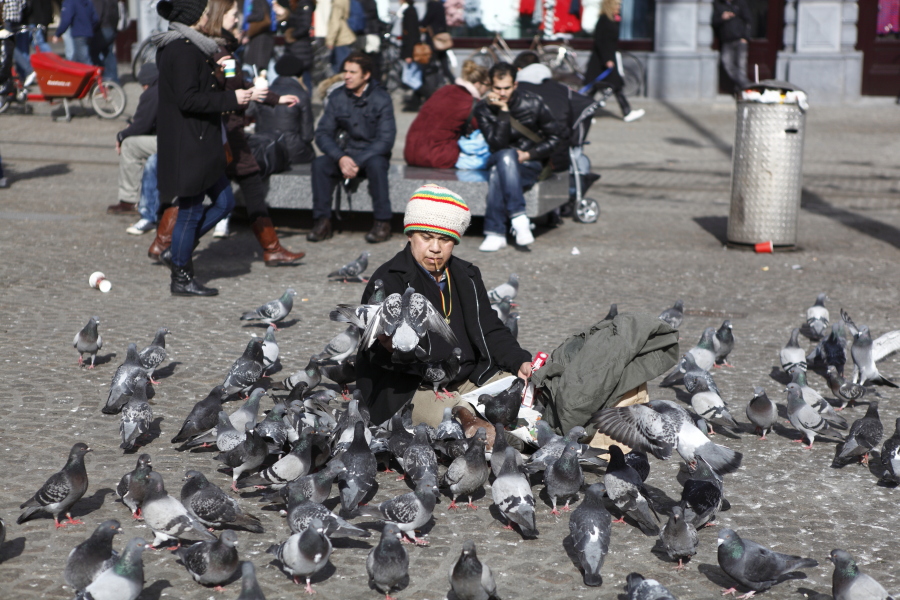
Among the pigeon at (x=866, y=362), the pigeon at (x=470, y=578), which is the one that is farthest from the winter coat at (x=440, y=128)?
the pigeon at (x=470, y=578)

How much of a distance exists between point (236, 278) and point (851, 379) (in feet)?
15.8

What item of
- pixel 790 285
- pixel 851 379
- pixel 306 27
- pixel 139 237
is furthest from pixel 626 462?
pixel 306 27

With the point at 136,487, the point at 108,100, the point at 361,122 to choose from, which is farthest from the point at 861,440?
the point at 108,100

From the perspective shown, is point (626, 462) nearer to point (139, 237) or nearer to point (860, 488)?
point (860, 488)

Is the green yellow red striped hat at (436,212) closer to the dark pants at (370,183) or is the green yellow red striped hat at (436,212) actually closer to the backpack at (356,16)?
the dark pants at (370,183)

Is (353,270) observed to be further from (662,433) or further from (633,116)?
(633,116)

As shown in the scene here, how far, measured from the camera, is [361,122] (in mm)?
9688

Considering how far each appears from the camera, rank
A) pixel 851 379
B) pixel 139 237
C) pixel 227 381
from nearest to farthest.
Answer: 1. pixel 227 381
2. pixel 851 379
3. pixel 139 237

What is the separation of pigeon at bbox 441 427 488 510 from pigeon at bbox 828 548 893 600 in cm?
147

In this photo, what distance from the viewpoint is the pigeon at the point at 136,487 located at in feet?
13.1

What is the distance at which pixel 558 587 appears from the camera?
12.2 feet

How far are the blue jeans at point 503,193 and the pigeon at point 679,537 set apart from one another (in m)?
5.85

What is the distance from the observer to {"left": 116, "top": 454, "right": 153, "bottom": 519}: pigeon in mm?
3998

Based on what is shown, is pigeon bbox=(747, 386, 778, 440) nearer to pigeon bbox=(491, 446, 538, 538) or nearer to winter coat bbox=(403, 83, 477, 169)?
pigeon bbox=(491, 446, 538, 538)
